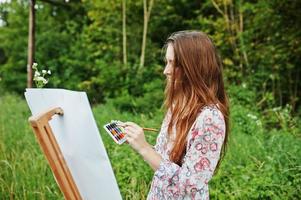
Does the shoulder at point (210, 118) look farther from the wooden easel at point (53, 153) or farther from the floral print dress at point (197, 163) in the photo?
the wooden easel at point (53, 153)

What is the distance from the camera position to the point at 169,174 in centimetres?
155

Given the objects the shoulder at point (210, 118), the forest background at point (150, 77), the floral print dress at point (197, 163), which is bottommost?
the forest background at point (150, 77)

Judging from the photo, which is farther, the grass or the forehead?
the grass

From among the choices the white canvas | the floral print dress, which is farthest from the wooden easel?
the floral print dress

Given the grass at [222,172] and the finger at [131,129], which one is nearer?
the finger at [131,129]

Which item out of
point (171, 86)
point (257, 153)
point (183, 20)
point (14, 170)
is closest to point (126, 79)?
point (183, 20)

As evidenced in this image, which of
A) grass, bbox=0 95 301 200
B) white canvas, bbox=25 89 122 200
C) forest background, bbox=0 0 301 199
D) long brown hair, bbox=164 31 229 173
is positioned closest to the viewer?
white canvas, bbox=25 89 122 200

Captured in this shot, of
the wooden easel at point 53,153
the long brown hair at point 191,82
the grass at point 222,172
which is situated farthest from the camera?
the grass at point 222,172

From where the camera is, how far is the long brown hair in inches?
63.9

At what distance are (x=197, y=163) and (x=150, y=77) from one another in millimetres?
7405

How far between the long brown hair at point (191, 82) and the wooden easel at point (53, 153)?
372 millimetres

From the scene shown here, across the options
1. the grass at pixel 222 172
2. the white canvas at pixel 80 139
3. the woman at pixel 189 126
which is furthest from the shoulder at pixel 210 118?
the grass at pixel 222 172

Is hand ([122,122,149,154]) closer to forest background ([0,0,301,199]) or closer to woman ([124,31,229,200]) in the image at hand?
woman ([124,31,229,200])

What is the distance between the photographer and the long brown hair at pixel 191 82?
1.62 meters
